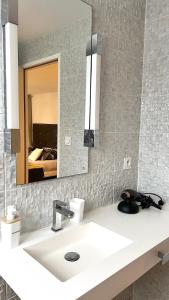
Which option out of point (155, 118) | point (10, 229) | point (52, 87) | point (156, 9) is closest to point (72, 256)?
point (10, 229)

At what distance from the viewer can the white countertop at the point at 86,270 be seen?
0.72 m

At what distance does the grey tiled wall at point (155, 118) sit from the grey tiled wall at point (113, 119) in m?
0.06

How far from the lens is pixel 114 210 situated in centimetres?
144

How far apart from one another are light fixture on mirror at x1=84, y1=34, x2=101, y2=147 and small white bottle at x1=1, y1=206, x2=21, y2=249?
22.8 inches

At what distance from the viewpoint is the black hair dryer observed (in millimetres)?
1398

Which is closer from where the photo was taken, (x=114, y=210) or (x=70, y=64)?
(x=70, y=64)

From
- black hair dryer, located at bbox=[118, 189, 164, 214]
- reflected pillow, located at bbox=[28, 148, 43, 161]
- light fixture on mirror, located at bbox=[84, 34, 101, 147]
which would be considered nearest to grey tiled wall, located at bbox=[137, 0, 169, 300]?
black hair dryer, located at bbox=[118, 189, 164, 214]

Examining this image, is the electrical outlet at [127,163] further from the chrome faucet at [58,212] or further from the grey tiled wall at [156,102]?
the chrome faucet at [58,212]

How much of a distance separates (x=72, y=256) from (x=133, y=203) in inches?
21.9

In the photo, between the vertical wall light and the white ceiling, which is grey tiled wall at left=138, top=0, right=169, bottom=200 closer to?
the white ceiling

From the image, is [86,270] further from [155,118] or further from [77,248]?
[155,118]

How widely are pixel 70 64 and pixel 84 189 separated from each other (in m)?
0.72

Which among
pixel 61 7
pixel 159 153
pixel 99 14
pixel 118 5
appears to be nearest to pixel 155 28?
pixel 118 5

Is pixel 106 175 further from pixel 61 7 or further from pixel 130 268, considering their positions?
pixel 61 7
